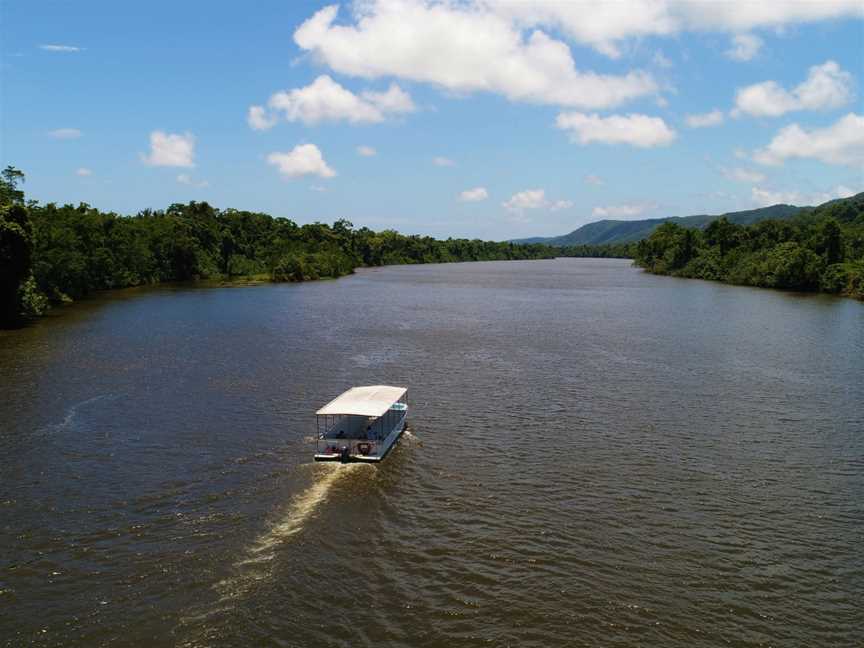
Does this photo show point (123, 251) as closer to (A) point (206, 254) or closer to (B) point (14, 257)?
(A) point (206, 254)

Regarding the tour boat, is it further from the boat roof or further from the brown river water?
the brown river water

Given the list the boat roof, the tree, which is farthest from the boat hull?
the tree

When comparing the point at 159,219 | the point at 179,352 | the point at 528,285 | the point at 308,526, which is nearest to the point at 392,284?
the point at 528,285

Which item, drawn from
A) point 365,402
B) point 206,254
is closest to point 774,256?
point 365,402

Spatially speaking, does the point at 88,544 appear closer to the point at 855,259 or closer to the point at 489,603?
the point at 489,603

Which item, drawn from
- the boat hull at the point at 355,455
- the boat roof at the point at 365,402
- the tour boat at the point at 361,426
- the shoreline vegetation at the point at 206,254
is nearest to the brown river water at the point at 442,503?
the boat hull at the point at 355,455

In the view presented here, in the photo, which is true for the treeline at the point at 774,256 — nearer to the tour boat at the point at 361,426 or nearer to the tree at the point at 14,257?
the tour boat at the point at 361,426
